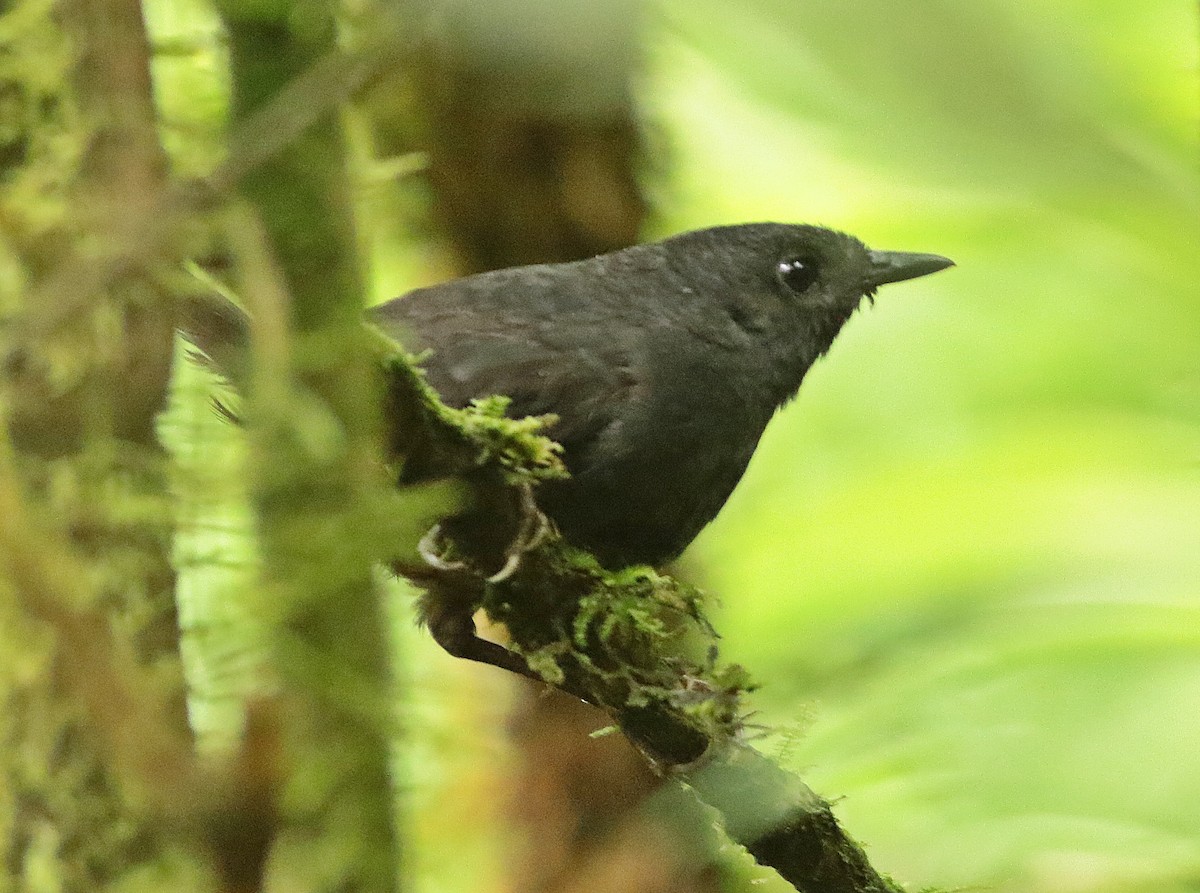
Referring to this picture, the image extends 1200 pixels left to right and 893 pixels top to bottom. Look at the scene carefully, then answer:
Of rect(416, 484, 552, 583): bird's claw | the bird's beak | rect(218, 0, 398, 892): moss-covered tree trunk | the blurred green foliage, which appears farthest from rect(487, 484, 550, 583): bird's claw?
the bird's beak

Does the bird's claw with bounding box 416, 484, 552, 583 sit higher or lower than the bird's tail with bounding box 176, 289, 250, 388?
lower

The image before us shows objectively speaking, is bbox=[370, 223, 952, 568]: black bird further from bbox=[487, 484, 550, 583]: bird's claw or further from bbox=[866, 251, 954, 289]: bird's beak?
bbox=[487, 484, 550, 583]: bird's claw

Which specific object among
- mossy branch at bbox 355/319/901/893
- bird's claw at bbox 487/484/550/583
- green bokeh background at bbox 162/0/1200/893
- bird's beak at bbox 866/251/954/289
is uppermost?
green bokeh background at bbox 162/0/1200/893

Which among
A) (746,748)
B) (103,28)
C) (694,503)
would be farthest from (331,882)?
(694,503)

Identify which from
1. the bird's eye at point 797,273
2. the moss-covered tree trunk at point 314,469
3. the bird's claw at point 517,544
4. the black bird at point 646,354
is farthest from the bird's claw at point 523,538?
the bird's eye at point 797,273

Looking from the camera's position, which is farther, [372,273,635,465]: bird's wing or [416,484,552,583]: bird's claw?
[372,273,635,465]: bird's wing

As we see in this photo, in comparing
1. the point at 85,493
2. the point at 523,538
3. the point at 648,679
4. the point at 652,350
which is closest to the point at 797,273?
the point at 652,350

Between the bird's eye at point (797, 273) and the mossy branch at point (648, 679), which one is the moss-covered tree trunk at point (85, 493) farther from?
the bird's eye at point (797, 273)

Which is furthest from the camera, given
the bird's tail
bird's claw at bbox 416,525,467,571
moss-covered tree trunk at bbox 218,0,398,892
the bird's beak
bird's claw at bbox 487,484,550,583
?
the bird's beak
